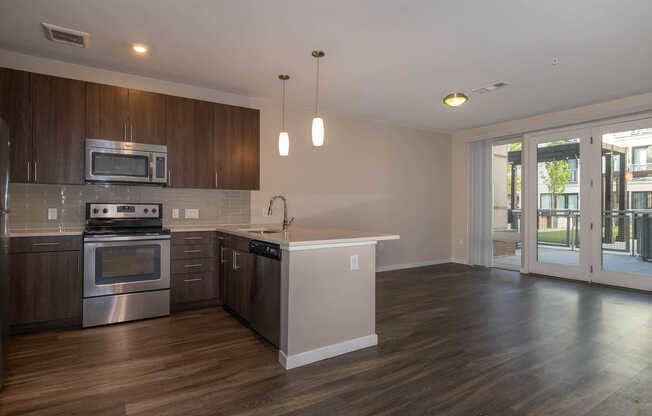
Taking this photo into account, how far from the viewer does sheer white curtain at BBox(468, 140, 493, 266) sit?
6.50 meters

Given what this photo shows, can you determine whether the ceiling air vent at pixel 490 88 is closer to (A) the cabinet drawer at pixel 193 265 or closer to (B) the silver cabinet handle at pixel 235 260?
(B) the silver cabinet handle at pixel 235 260

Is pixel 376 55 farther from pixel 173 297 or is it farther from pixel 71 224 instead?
pixel 71 224

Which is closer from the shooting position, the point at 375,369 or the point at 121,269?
the point at 375,369

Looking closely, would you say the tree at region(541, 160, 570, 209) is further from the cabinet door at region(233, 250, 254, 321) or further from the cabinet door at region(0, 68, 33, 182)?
the cabinet door at region(0, 68, 33, 182)

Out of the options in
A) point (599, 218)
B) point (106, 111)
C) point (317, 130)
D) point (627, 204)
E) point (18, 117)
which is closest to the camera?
point (317, 130)

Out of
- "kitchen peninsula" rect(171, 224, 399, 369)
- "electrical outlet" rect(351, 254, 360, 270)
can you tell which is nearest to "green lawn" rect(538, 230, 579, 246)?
"kitchen peninsula" rect(171, 224, 399, 369)

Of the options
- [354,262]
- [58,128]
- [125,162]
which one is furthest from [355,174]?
[58,128]

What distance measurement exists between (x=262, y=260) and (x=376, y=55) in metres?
2.27

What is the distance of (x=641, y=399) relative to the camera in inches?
82.0

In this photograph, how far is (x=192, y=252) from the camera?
386cm

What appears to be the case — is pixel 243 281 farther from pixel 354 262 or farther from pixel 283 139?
pixel 283 139

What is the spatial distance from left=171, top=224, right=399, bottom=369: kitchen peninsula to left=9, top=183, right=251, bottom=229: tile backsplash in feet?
6.32

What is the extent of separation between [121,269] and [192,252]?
0.69 m

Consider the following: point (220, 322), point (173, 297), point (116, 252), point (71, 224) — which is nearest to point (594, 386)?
point (220, 322)
